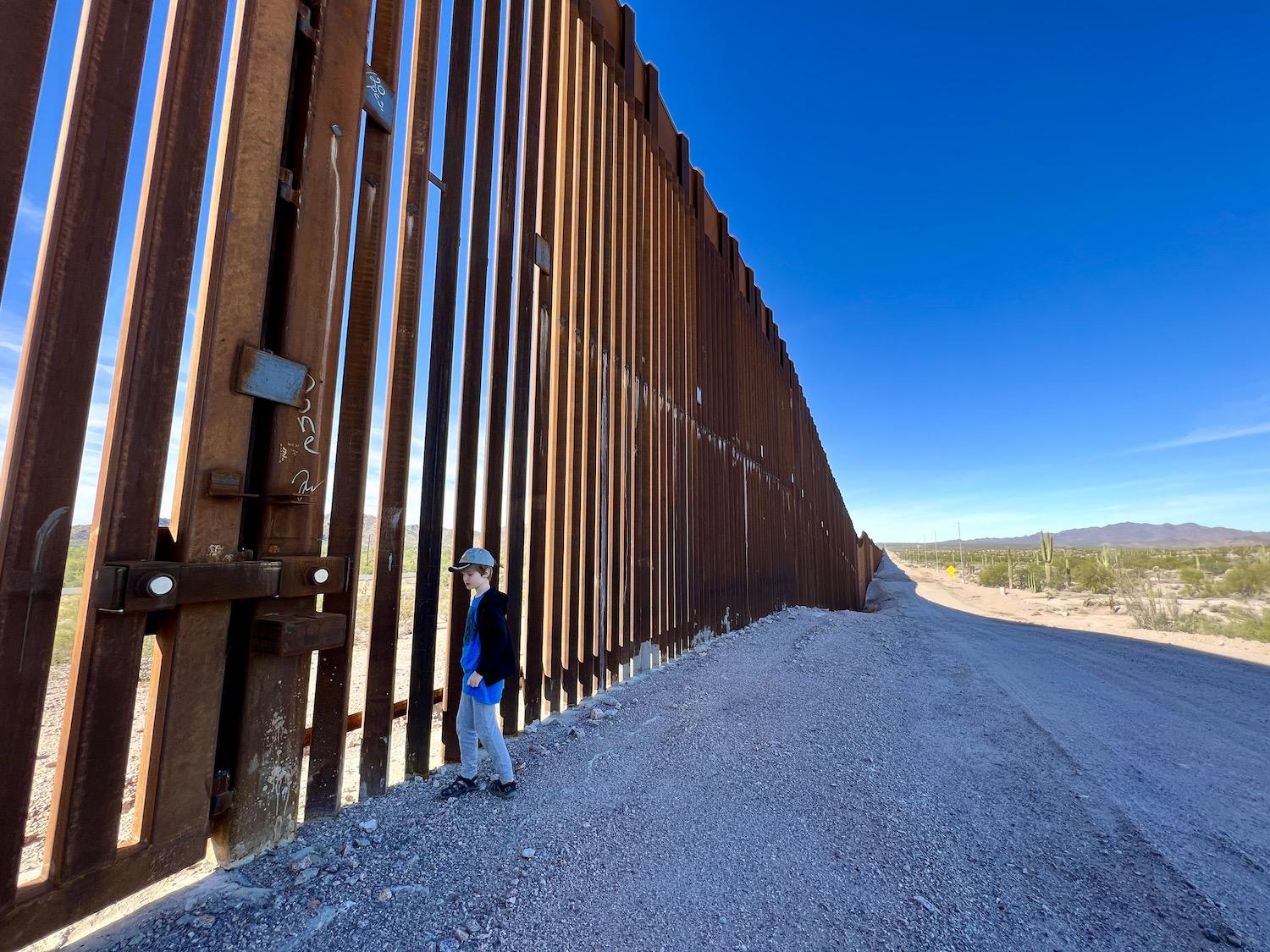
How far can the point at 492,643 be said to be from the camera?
10.6 feet

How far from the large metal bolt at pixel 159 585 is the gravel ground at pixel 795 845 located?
1106mm

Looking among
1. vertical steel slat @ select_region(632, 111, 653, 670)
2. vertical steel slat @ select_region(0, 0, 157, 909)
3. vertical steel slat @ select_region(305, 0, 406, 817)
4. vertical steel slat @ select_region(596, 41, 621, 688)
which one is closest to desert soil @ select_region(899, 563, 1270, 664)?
vertical steel slat @ select_region(632, 111, 653, 670)

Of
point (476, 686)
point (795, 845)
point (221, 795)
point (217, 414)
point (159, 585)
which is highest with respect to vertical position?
point (217, 414)

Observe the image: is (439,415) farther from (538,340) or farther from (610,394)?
(610,394)

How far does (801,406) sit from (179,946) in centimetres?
1803

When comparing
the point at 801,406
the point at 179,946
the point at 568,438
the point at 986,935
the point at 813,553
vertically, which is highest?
the point at 801,406

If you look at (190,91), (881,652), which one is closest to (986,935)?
(190,91)

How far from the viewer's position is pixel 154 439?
2.04 m

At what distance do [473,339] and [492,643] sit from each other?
2.02m

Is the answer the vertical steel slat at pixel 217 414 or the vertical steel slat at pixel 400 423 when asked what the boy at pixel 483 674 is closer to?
the vertical steel slat at pixel 400 423

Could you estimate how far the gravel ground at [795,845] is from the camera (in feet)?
6.79

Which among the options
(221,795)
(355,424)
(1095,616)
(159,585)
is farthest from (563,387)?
(1095,616)

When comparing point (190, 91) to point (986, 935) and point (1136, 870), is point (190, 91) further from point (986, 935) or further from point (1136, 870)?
point (1136, 870)

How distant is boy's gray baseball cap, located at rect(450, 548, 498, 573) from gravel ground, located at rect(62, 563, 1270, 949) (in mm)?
1244
